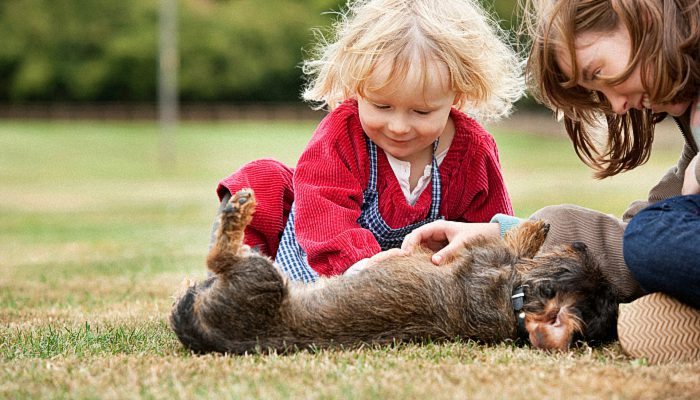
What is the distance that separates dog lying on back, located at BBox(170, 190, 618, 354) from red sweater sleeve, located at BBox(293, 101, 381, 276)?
318mm

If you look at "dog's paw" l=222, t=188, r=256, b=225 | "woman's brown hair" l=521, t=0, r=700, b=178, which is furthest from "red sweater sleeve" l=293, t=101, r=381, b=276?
"woman's brown hair" l=521, t=0, r=700, b=178

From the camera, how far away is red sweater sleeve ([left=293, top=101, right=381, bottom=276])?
437 cm

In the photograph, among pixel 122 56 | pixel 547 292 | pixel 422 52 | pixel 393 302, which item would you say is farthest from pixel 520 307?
pixel 122 56

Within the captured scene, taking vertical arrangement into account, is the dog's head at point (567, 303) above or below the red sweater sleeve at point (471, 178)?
below

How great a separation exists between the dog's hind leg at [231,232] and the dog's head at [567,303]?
127cm

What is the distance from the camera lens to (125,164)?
103 feet

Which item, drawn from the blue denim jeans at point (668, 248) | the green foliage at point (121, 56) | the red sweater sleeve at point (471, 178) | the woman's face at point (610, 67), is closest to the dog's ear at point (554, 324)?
the blue denim jeans at point (668, 248)

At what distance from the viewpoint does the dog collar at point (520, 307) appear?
3859 millimetres

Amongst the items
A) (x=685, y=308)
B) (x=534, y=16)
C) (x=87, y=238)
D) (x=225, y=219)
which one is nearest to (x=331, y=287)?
(x=225, y=219)

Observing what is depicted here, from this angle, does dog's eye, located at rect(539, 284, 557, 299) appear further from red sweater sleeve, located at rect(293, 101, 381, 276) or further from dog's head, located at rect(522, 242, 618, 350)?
red sweater sleeve, located at rect(293, 101, 381, 276)

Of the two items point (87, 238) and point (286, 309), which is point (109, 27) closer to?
point (87, 238)

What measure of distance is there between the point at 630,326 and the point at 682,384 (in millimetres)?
622

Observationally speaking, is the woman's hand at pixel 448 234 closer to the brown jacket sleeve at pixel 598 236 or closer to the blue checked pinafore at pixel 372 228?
the brown jacket sleeve at pixel 598 236

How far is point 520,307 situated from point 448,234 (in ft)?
2.31
